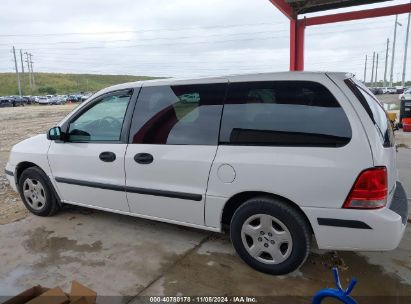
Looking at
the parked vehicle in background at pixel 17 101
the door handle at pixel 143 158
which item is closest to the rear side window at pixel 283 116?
the door handle at pixel 143 158

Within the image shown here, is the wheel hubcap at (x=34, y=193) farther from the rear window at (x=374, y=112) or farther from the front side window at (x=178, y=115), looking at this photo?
the rear window at (x=374, y=112)

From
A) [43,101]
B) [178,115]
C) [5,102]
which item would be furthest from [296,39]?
[43,101]

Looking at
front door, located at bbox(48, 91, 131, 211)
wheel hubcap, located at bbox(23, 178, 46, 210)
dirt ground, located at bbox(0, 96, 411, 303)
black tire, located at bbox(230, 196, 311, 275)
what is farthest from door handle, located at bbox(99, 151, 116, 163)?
black tire, located at bbox(230, 196, 311, 275)

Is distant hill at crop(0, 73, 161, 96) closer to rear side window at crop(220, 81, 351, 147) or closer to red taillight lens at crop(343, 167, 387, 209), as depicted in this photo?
rear side window at crop(220, 81, 351, 147)

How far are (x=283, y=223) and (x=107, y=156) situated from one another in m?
1.96

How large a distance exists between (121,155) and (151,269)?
118cm

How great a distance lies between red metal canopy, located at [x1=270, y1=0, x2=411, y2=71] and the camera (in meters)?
7.11

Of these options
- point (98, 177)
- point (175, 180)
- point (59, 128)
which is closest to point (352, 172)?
point (175, 180)

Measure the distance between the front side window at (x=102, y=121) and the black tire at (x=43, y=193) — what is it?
696 millimetres

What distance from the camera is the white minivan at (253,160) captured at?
2895mm

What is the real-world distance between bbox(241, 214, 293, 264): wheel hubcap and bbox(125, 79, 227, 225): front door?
488 millimetres

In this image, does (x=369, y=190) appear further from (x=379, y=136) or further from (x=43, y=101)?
(x=43, y=101)

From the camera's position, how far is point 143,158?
378cm

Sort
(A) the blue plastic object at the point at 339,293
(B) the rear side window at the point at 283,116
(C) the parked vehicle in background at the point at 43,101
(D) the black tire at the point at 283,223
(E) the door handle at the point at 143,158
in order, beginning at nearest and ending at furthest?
(A) the blue plastic object at the point at 339,293, (B) the rear side window at the point at 283,116, (D) the black tire at the point at 283,223, (E) the door handle at the point at 143,158, (C) the parked vehicle in background at the point at 43,101
